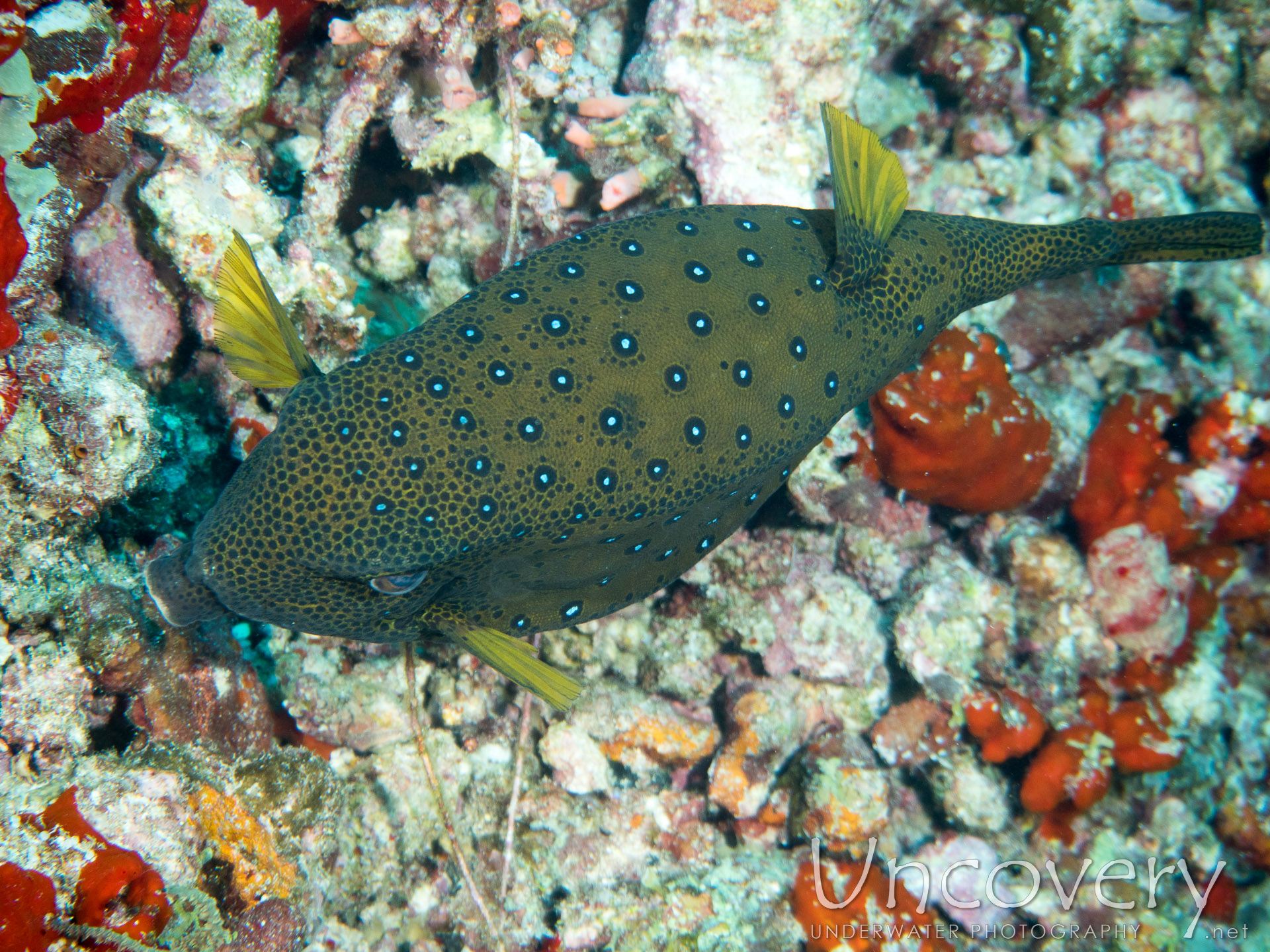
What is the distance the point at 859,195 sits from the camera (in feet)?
12.5

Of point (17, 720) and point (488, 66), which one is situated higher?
point (488, 66)

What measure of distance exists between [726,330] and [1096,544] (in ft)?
14.7

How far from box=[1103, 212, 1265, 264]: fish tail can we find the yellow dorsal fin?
1.98 m

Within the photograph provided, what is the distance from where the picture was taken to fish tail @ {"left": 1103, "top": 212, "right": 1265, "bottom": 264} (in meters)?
4.68

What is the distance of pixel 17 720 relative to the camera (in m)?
3.03

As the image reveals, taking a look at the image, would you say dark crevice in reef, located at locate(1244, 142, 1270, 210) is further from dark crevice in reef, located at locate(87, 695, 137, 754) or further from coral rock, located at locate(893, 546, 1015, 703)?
dark crevice in reef, located at locate(87, 695, 137, 754)

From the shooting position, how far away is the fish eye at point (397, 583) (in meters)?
3.05

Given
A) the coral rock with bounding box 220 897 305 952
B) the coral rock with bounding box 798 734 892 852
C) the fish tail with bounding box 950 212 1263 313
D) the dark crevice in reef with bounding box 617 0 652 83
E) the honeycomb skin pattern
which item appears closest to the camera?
the honeycomb skin pattern

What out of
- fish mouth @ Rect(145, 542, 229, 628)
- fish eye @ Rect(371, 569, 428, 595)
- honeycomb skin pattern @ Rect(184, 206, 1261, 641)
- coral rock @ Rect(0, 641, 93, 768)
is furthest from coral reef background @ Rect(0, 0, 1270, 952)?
fish eye @ Rect(371, 569, 428, 595)

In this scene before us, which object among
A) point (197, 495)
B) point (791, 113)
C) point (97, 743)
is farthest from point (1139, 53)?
point (97, 743)

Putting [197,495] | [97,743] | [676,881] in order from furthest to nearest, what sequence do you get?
[676,881] < [197,495] < [97,743]

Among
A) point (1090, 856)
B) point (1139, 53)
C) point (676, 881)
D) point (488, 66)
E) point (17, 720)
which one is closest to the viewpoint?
point (17, 720)

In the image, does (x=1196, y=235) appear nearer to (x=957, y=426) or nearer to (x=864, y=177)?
(x=957, y=426)

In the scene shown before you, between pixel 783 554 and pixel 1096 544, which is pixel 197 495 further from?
pixel 1096 544
